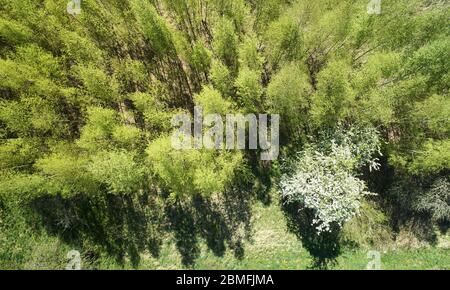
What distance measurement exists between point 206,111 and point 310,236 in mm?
9385

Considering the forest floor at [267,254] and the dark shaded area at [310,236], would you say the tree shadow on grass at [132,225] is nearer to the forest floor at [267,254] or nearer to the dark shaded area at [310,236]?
the forest floor at [267,254]

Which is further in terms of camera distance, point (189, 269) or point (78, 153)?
point (189, 269)

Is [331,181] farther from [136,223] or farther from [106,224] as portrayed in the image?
[106,224]

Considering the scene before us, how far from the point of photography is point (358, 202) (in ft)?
61.7

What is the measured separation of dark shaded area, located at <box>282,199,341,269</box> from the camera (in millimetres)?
20719

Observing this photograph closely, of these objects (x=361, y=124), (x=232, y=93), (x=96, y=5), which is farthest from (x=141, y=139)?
(x=361, y=124)

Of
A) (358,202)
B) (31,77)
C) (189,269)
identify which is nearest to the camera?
(31,77)

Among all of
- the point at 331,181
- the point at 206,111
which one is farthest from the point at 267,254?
the point at 206,111

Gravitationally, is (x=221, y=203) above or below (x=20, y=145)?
below

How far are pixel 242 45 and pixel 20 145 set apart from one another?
11.9 m

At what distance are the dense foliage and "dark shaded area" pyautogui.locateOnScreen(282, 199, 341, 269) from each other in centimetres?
33

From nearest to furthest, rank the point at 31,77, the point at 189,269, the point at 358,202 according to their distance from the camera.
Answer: the point at 31,77 < the point at 358,202 < the point at 189,269

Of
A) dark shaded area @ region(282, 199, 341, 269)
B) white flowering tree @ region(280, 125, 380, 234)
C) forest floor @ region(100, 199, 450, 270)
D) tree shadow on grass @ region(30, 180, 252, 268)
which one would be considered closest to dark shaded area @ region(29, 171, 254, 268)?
tree shadow on grass @ region(30, 180, 252, 268)

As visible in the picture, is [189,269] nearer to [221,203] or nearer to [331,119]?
[221,203]
